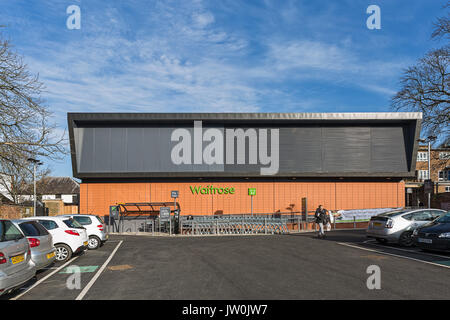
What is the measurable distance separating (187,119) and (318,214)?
12859mm

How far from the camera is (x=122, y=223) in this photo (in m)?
27.8

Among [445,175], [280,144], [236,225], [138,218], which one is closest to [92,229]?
[236,225]

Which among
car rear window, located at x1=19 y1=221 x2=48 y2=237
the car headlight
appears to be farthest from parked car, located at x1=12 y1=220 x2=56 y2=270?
the car headlight

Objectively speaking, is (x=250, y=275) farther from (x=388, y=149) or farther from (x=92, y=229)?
(x=388, y=149)

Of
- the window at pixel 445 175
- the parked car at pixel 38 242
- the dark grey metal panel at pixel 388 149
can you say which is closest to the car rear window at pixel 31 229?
the parked car at pixel 38 242

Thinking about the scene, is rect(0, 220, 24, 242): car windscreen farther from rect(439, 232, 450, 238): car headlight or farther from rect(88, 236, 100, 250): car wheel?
rect(439, 232, 450, 238): car headlight

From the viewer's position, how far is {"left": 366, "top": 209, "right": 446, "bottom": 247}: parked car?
49.0ft

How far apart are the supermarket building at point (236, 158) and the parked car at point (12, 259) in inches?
805

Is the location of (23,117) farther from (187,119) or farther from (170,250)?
(187,119)

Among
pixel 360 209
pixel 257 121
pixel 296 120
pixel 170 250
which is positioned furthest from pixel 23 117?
pixel 360 209

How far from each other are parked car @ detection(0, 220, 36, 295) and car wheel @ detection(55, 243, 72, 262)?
4754 millimetres

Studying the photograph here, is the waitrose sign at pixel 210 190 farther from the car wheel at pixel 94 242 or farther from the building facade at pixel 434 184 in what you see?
the building facade at pixel 434 184

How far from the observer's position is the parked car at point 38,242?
925 cm

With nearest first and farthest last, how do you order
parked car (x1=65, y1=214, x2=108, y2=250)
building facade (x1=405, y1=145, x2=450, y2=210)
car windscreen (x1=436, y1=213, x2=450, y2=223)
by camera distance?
car windscreen (x1=436, y1=213, x2=450, y2=223), parked car (x1=65, y1=214, x2=108, y2=250), building facade (x1=405, y1=145, x2=450, y2=210)
